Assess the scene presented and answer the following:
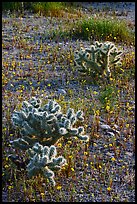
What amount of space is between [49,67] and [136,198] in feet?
13.3

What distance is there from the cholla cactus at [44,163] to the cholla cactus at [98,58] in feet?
9.75

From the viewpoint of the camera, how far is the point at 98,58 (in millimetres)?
7793

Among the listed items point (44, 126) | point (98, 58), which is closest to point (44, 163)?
point (44, 126)

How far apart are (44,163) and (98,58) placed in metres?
3.20

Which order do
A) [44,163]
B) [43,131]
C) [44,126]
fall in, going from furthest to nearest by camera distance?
[43,131] → [44,126] → [44,163]

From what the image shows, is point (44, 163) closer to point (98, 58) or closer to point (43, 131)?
point (43, 131)

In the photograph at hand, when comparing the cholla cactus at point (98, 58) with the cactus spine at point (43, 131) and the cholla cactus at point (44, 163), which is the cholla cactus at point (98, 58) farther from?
the cholla cactus at point (44, 163)

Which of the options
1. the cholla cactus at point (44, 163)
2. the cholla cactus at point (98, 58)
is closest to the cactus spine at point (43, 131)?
the cholla cactus at point (44, 163)

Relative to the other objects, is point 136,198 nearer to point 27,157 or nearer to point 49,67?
point 27,157

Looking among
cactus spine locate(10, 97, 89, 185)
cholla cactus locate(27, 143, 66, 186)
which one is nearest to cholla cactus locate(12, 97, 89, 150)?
cactus spine locate(10, 97, 89, 185)

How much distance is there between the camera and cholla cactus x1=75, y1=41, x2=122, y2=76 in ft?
25.2

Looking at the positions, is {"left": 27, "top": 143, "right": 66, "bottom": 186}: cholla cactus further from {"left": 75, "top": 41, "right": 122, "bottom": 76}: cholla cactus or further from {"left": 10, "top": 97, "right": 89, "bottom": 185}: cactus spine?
{"left": 75, "top": 41, "right": 122, "bottom": 76}: cholla cactus

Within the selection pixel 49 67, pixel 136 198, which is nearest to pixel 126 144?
pixel 136 198

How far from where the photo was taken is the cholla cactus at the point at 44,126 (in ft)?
17.2
